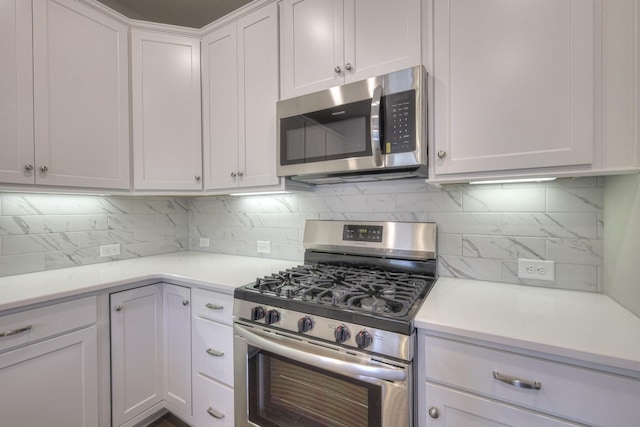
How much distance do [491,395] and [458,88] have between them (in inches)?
45.0

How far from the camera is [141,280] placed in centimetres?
164

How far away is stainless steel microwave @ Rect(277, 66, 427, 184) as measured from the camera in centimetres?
125

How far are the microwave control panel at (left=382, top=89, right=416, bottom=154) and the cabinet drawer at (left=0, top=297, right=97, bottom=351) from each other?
1.68 metres

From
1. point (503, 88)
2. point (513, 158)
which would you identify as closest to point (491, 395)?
point (513, 158)

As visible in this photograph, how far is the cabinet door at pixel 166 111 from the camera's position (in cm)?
192

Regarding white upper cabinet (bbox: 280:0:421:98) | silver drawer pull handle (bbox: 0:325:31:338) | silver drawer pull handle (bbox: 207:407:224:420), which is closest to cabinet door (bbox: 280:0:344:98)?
white upper cabinet (bbox: 280:0:421:98)

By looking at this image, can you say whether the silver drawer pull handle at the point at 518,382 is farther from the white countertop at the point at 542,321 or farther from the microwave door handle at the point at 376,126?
the microwave door handle at the point at 376,126

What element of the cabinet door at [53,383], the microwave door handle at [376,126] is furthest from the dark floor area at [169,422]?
the microwave door handle at [376,126]

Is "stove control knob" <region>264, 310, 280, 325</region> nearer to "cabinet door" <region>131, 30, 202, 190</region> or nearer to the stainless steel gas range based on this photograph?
the stainless steel gas range

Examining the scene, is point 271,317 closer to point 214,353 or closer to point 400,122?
point 214,353

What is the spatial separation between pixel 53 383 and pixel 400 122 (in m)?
2.02

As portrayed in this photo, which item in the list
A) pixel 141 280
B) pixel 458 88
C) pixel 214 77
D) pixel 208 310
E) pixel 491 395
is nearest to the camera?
pixel 491 395

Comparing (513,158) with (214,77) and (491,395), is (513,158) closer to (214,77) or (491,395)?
(491,395)

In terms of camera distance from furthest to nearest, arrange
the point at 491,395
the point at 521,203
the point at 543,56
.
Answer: the point at 521,203, the point at 543,56, the point at 491,395
